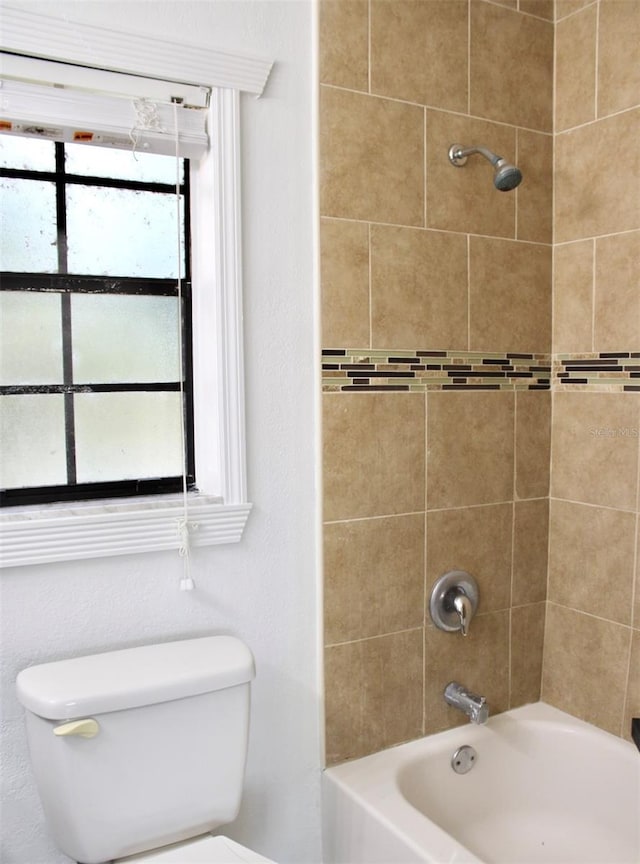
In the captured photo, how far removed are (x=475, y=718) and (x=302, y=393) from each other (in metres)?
0.91

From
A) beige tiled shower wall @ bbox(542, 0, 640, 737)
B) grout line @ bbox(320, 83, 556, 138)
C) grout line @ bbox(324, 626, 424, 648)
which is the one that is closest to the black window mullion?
grout line @ bbox(320, 83, 556, 138)

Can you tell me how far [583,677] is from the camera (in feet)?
6.48

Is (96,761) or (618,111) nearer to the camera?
(96,761)

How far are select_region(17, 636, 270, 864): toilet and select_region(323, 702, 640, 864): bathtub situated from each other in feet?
1.21

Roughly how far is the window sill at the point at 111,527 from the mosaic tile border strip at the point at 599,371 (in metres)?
1.00

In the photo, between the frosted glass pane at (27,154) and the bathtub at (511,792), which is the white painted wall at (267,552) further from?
the frosted glass pane at (27,154)

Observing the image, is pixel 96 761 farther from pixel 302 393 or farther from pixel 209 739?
pixel 302 393

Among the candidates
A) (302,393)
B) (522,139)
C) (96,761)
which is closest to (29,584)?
(96,761)

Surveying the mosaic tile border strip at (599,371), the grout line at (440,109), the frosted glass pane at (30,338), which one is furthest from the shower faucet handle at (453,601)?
the grout line at (440,109)

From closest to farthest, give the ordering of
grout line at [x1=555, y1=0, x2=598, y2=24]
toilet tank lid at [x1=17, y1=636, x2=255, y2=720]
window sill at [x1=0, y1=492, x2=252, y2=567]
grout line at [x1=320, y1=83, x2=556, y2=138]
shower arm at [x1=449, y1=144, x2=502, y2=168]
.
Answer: toilet tank lid at [x1=17, y1=636, x2=255, y2=720], window sill at [x1=0, y1=492, x2=252, y2=567], grout line at [x1=320, y1=83, x2=556, y2=138], shower arm at [x1=449, y1=144, x2=502, y2=168], grout line at [x1=555, y1=0, x2=598, y2=24]

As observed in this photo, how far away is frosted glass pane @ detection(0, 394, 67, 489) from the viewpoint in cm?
152

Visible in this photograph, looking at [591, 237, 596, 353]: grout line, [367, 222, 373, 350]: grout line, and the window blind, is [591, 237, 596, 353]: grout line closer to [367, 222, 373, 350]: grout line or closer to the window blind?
[367, 222, 373, 350]: grout line

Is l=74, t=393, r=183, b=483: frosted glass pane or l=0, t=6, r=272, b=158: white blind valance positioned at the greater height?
l=0, t=6, r=272, b=158: white blind valance

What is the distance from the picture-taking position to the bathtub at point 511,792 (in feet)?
5.52
